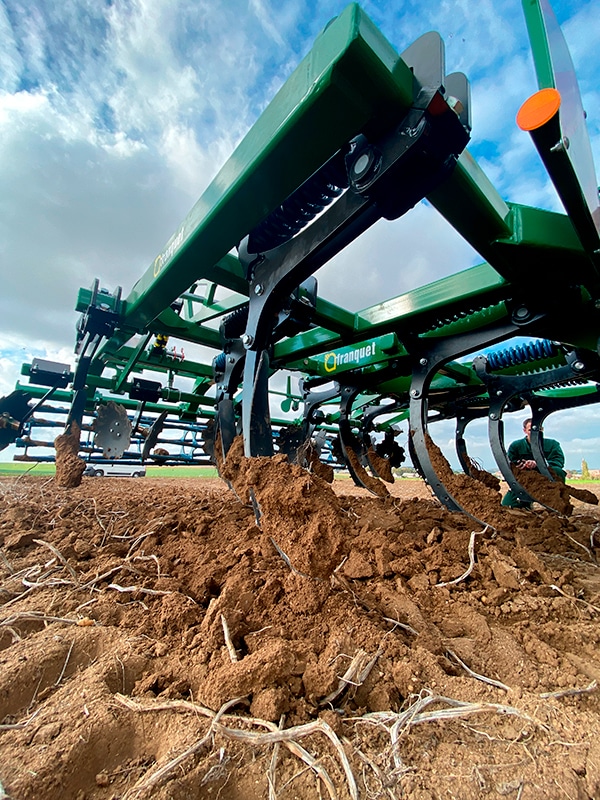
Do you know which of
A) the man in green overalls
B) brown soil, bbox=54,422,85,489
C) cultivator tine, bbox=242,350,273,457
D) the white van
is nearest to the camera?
cultivator tine, bbox=242,350,273,457

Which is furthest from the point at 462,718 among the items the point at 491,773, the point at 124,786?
the point at 124,786

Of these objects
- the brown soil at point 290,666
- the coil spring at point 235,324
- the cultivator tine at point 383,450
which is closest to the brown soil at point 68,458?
the brown soil at point 290,666

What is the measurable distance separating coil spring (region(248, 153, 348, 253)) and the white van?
483cm

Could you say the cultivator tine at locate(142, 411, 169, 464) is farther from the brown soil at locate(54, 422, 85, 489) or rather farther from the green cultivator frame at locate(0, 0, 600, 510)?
the brown soil at locate(54, 422, 85, 489)

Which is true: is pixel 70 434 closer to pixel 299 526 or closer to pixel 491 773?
pixel 299 526

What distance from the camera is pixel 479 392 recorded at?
13.1 feet

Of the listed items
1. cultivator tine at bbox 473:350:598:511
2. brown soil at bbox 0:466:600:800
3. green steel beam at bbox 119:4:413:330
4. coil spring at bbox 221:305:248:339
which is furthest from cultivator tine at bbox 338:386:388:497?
green steel beam at bbox 119:4:413:330

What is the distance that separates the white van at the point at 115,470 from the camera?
5.26 m

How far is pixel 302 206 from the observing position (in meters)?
1.26

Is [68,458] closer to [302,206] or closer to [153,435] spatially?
[153,435]

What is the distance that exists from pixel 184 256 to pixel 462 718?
157 centimetres

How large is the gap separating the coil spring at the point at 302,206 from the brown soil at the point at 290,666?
2.80 feet

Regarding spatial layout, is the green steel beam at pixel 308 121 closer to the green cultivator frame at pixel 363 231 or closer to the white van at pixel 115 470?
the green cultivator frame at pixel 363 231

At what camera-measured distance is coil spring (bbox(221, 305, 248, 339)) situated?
195cm
